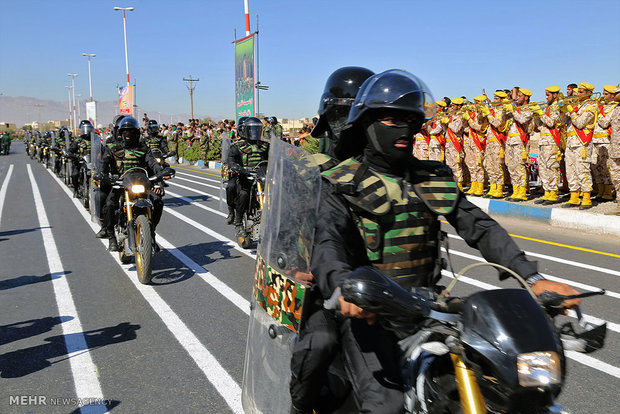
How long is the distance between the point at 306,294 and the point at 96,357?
9.72 feet

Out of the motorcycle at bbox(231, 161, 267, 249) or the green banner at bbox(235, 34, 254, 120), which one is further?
the green banner at bbox(235, 34, 254, 120)

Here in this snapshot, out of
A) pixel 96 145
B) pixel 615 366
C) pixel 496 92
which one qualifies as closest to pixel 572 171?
pixel 496 92

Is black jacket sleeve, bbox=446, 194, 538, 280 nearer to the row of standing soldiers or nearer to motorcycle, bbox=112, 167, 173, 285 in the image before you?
motorcycle, bbox=112, 167, 173, 285

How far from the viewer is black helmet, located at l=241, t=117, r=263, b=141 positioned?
29.7 feet

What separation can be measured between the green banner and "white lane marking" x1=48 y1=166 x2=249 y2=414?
1526 centimetres

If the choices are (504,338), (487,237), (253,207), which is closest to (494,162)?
(253,207)

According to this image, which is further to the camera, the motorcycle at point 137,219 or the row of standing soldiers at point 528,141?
the row of standing soldiers at point 528,141

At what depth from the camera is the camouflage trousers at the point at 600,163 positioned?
11273 millimetres

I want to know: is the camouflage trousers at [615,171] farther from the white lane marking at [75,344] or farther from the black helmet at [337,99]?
the white lane marking at [75,344]

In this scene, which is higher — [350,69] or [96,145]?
[350,69]

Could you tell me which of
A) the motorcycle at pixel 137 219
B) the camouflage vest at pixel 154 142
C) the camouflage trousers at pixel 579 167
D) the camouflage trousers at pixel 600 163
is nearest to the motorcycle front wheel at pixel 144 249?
the motorcycle at pixel 137 219

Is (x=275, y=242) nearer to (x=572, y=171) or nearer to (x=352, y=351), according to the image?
(x=352, y=351)

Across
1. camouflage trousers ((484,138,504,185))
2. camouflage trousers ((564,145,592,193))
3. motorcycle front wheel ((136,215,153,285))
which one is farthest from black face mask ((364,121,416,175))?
camouflage trousers ((484,138,504,185))

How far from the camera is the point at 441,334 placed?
6.00ft
